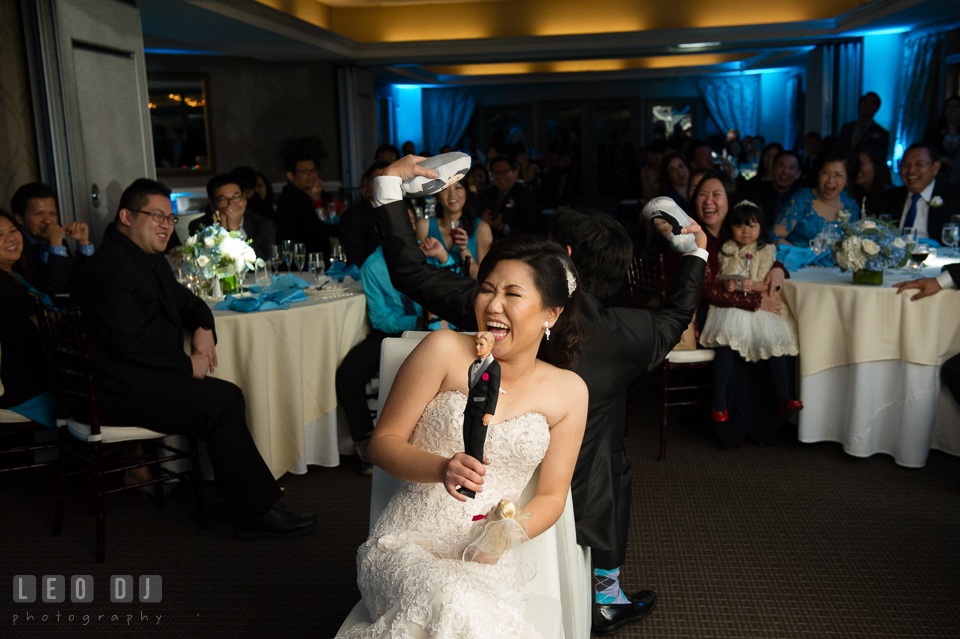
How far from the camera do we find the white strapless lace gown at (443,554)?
1.43 metres

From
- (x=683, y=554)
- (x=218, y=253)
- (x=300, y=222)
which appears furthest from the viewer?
(x=300, y=222)

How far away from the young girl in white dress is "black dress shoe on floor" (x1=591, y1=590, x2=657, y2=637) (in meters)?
1.58

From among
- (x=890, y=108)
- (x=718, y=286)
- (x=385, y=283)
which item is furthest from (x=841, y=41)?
(x=385, y=283)

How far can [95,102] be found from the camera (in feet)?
18.3

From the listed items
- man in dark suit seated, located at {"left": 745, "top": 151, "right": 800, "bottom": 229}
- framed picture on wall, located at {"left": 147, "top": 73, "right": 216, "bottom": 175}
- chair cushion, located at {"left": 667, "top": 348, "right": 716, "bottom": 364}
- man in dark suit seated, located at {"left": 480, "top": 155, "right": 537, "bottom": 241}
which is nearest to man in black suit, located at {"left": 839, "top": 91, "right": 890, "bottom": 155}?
man in dark suit seated, located at {"left": 745, "top": 151, "right": 800, "bottom": 229}

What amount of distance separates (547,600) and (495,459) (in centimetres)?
33

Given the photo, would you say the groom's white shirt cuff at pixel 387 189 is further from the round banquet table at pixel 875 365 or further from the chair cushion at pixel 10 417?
the round banquet table at pixel 875 365

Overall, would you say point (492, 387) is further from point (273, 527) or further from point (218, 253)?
point (218, 253)

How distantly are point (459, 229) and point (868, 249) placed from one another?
2.11m

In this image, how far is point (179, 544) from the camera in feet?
9.93

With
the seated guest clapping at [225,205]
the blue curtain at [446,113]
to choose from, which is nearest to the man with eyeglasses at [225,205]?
the seated guest clapping at [225,205]

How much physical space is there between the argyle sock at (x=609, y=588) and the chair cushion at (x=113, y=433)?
1778 millimetres

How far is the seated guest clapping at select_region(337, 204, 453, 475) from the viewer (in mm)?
3721

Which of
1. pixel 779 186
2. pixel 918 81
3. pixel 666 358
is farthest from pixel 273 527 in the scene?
pixel 918 81
